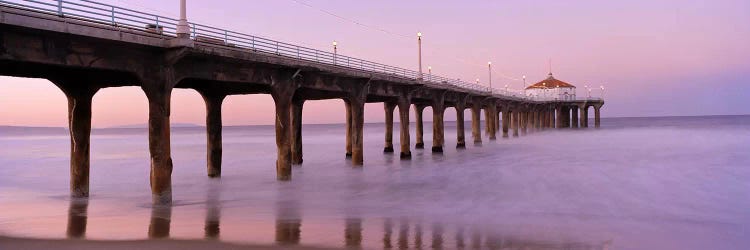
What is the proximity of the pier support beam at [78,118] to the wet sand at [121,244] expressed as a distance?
18.9 ft

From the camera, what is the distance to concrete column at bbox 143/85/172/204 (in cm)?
1434

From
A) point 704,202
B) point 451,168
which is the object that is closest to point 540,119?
point 451,168

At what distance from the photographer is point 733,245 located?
10.8 meters

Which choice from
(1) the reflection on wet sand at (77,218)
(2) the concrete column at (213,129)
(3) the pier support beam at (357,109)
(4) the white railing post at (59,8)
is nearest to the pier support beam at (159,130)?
(1) the reflection on wet sand at (77,218)

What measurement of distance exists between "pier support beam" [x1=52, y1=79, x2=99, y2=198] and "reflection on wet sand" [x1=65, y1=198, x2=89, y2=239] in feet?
3.25

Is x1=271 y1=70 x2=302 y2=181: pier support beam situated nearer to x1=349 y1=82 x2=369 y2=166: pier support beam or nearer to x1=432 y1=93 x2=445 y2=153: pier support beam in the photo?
x1=349 y1=82 x2=369 y2=166: pier support beam

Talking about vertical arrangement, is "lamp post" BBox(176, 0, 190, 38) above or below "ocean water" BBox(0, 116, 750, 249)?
above

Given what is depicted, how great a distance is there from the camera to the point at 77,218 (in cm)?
1386

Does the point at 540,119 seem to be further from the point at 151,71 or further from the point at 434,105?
the point at 151,71

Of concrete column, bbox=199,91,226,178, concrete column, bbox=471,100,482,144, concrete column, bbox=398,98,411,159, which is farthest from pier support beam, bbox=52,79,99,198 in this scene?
concrete column, bbox=471,100,482,144

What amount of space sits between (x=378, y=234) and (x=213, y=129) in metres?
12.8

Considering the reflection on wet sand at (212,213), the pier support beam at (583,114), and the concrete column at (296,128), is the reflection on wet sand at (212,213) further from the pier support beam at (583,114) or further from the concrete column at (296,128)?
the pier support beam at (583,114)

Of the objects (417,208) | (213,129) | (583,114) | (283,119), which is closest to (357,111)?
(283,119)

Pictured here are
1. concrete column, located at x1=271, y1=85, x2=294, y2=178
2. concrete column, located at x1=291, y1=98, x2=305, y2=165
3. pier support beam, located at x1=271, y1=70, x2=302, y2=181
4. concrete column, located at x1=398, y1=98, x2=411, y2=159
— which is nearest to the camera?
pier support beam, located at x1=271, y1=70, x2=302, y2=181
